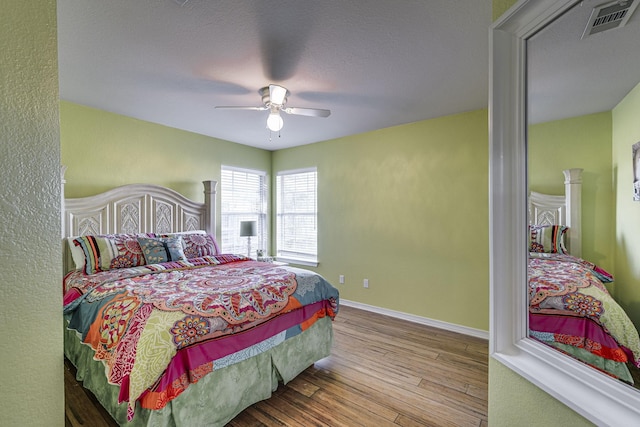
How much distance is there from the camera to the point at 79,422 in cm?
181

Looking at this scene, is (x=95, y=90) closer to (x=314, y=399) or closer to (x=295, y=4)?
→ (x=295, y=4)

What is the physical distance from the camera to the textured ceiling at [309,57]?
1093mm

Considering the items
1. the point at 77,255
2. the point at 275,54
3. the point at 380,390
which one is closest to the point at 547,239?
the point at 380,390

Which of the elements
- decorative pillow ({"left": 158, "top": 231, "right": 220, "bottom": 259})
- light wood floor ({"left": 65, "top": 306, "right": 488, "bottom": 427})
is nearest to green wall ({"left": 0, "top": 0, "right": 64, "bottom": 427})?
light wood floor ({"left": 65, "top": 306, "right": 488, "bottom": 427})

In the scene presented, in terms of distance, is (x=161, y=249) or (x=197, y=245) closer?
(x=161, y=249)

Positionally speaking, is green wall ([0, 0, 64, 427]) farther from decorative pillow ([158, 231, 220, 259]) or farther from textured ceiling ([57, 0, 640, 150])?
decorative pillow ([158, 231, 220, 259])

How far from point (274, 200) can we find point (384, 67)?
3.33m

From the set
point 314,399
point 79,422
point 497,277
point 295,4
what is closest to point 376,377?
point 314,399

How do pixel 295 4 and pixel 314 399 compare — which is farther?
pixel 314 399

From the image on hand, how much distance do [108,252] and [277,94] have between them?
2.16 meters

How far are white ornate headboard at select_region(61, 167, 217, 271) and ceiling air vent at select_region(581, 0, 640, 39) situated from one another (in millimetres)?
A: 3806

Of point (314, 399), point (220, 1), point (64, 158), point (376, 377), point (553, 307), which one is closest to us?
point (553, 307)

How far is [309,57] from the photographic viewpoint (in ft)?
6.68

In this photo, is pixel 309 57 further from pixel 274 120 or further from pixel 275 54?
pixel 274 120
